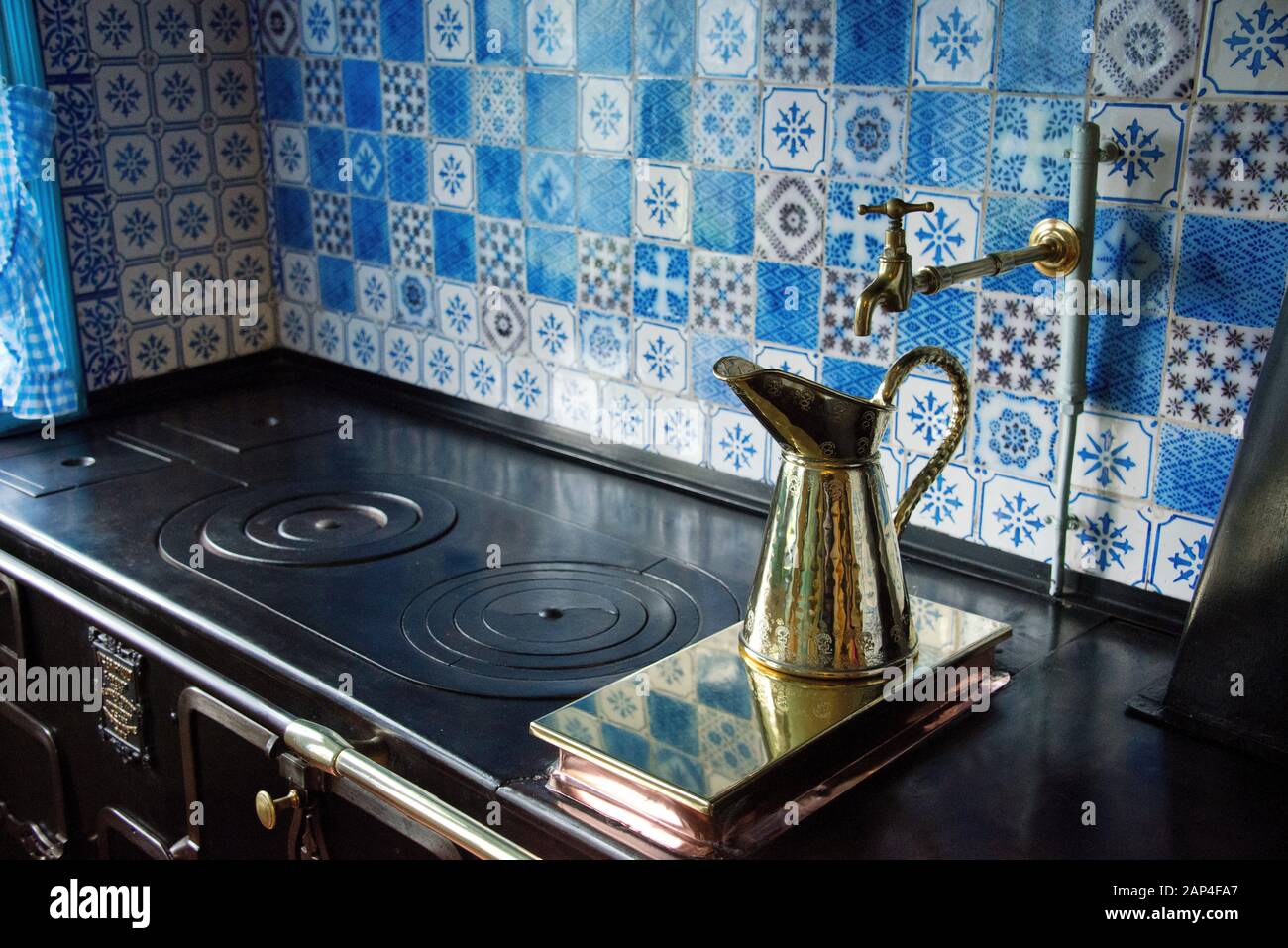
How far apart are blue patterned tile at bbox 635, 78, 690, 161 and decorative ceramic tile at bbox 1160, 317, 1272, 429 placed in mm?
565

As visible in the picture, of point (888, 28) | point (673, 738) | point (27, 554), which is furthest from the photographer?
point (27, 554)

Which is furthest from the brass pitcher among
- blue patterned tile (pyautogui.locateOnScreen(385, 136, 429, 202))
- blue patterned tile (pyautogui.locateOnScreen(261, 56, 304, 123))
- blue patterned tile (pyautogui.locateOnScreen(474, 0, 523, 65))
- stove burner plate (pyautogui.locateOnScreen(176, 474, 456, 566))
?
blue patterned tile (pyautogui.locateOnScreen(261, 56, 304, 123))

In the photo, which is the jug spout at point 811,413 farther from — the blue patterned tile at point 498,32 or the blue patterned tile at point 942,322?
the blue patterned tile at point 498,32

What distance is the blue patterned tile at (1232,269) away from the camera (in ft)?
3.48

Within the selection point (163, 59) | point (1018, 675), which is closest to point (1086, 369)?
point (1018, 675)

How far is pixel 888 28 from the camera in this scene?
4.07 ft

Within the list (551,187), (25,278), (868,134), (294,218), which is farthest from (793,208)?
(25,278)

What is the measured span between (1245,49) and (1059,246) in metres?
0.21

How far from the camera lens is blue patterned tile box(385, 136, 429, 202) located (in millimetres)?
1714

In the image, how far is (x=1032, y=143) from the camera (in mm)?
1170

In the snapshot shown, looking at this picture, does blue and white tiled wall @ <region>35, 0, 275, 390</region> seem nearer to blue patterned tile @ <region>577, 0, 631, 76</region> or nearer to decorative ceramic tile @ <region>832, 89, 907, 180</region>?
blue patterned tile @ <region>577, 0, 631, 76</region>

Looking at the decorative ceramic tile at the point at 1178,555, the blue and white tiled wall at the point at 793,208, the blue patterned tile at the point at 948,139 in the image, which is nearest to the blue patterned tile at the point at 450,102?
the blue and white tiled wall at the point at 793,208

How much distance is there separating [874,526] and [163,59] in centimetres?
130
